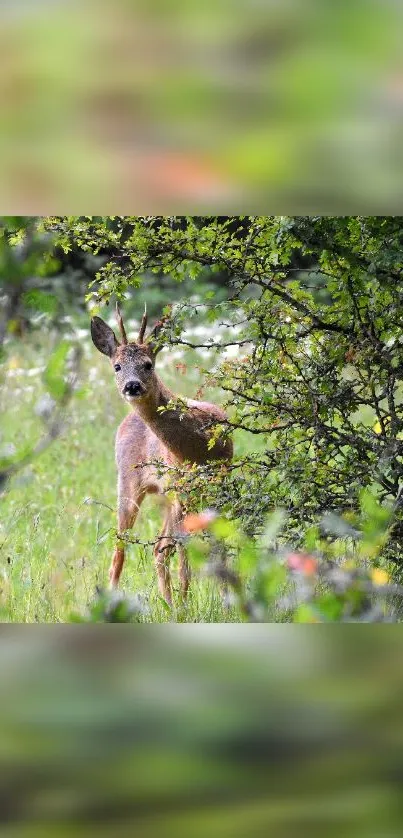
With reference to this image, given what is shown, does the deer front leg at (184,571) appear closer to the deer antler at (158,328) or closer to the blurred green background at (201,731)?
the deer antler at (158,328)

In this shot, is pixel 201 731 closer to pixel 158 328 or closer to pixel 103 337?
pixel 158 328

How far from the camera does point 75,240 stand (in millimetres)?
3012

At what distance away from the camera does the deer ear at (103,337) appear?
424 centimetres

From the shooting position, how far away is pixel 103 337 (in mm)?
4316
